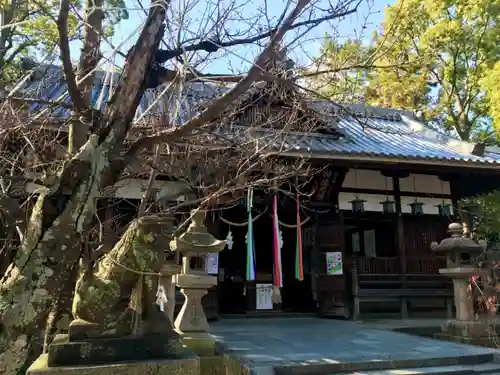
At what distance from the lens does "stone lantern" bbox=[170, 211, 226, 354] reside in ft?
20.4

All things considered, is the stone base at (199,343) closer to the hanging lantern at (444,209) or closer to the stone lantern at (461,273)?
the stone lantern at (461,273)

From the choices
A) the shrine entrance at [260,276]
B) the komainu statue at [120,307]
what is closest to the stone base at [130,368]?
the komainu statue at [120,307]

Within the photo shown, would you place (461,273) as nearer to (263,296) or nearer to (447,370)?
(447,370)

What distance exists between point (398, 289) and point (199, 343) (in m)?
7.24

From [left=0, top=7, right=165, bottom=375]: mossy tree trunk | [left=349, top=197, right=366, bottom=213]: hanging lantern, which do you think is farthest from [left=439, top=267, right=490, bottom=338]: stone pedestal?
[left=0, top=7, right=165, bottom=375]: mossy tree trunk

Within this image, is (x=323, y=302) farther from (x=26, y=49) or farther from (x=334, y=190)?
(x=26, y=49)

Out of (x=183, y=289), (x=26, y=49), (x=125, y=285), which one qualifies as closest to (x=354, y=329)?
(x=183, y=289)

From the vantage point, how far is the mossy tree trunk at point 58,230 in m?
3.48

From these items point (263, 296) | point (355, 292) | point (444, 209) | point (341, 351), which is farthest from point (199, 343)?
point (444, 209)

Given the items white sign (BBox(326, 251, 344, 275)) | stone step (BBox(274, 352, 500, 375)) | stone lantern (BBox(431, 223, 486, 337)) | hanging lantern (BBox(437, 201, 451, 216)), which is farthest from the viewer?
hanging lantern (BBox(437, 201, 451, 216))

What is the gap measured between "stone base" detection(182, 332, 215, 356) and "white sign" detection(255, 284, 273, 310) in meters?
6.60

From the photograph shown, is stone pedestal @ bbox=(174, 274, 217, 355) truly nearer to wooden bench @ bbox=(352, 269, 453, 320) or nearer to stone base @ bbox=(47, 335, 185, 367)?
stone base @ bbox=(47, 335, 185, 367)

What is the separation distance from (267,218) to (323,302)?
113 inches

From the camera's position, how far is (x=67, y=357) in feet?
11.3
